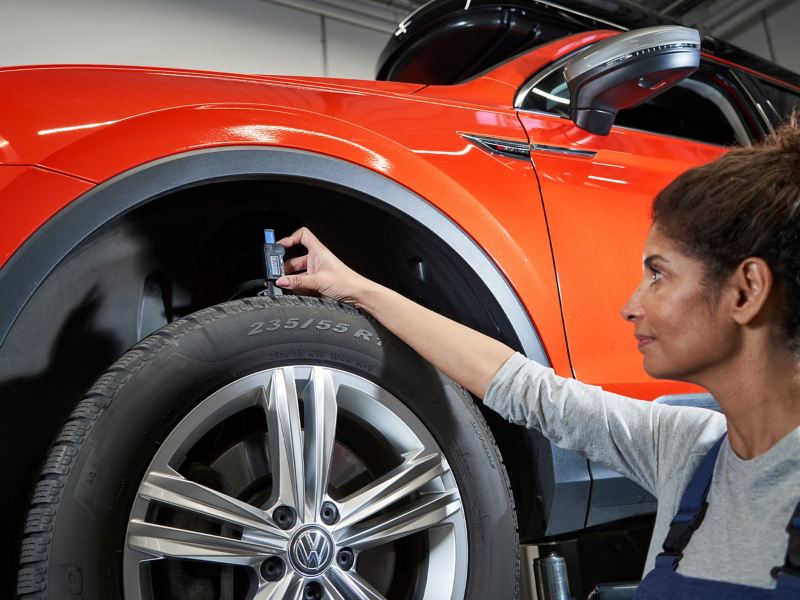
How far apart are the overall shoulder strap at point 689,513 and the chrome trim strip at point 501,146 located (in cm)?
71

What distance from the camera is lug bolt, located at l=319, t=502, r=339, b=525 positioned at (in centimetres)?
100

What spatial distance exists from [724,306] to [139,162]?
34.7 inches

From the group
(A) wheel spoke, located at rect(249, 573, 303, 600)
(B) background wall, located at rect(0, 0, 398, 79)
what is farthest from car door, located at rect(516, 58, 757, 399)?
(B) background wall, located at rect(0, 0, 398, 79)

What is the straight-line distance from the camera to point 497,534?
1.13 metres

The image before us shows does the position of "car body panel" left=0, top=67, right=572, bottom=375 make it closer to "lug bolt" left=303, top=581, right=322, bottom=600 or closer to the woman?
the woman

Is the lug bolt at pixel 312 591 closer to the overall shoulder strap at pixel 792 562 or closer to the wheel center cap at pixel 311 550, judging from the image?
the wheel center cap at pixel 311 550

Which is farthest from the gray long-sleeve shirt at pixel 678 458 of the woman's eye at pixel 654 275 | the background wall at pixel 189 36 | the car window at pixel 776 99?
the background wall at pixel 189 36

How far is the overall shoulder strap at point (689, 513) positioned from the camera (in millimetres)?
908

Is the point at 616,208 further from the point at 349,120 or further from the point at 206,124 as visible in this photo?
the point at 206,124

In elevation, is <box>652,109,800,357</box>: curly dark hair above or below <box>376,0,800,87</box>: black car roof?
below

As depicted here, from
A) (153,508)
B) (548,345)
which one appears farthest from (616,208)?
(153,508)

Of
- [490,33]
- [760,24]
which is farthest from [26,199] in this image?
[760,24]

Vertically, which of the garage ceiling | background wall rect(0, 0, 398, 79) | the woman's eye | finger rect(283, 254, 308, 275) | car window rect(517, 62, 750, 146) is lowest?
the woman's eye

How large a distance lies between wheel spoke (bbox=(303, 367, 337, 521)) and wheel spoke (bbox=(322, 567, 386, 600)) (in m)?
0.09
